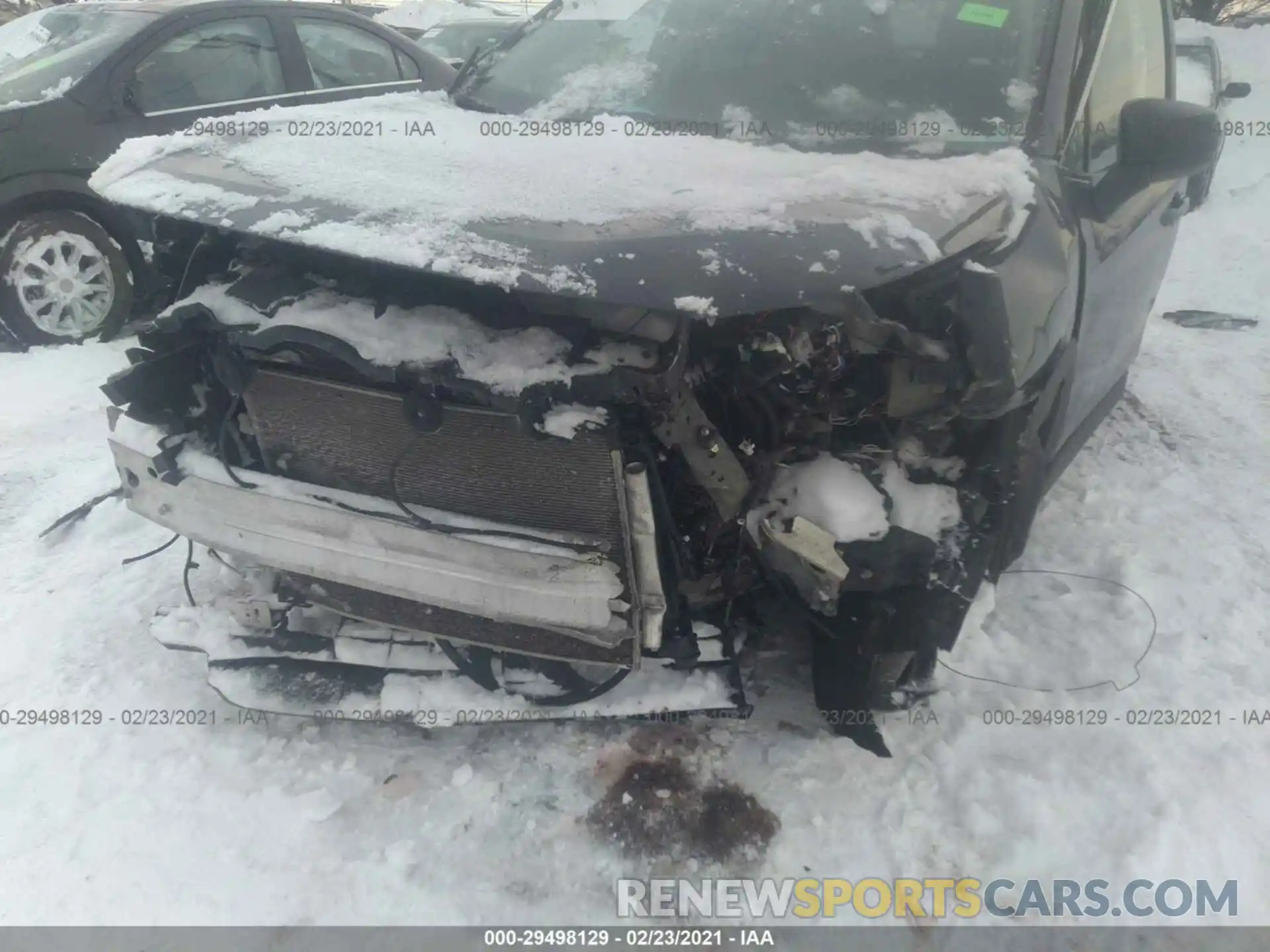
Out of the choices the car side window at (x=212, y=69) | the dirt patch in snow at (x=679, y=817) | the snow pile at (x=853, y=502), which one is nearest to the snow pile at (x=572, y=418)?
the snow pile at (x=853, y=502)

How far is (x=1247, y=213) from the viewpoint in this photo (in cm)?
791

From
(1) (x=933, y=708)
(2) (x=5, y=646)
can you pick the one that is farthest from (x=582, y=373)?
(2) (x=5, y=646)

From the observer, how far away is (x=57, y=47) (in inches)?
190

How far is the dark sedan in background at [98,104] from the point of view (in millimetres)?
4367

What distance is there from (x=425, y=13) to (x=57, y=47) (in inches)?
559

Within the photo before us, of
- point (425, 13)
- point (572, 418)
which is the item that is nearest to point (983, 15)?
point (572, 418)

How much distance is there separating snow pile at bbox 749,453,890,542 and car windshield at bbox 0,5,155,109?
4.57 m

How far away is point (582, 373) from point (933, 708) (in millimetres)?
1413

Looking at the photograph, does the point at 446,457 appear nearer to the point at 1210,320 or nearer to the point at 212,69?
the point at 212,69

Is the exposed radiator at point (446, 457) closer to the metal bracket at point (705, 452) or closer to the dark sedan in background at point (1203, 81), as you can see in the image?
the metal bracket at point (705, 452)

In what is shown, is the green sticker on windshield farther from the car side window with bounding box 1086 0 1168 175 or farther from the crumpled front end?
the crumpled front end

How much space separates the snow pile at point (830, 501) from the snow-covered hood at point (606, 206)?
1.67ft

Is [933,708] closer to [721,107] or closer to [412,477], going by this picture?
[412,477]

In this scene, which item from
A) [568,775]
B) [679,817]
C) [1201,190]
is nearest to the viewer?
[679,817]
